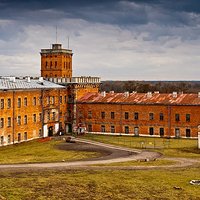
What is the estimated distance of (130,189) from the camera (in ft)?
106

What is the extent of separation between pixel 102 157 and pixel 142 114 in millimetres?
24548

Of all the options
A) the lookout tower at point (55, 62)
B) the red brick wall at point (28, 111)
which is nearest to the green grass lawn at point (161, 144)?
the red brick wall at point (28, 111)

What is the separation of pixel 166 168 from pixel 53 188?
46.8 ft

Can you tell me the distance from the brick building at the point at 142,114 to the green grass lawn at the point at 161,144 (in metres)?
3.00

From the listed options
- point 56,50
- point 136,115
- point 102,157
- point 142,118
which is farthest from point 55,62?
point 102,157

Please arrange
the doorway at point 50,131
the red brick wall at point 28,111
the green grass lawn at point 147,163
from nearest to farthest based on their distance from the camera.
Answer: the green grass lawn at point 147,163, the red brick wall at point 28,111, the doorway at point 50,131

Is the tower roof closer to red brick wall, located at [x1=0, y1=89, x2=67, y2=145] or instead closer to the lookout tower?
the lookout tower

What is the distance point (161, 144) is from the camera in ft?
202

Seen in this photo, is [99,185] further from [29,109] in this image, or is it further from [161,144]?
[29,109]

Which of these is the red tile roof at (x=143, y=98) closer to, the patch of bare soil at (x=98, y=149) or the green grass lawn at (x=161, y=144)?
the green grass lawn at (x=161, y=144)

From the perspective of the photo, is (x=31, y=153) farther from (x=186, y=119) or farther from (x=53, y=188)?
(x=186, y=119)

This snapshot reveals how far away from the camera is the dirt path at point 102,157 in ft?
139

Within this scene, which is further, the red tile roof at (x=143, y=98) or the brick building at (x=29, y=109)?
the red tile roof at (x=143, y=98)

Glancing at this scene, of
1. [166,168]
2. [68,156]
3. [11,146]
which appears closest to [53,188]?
[166,168]
